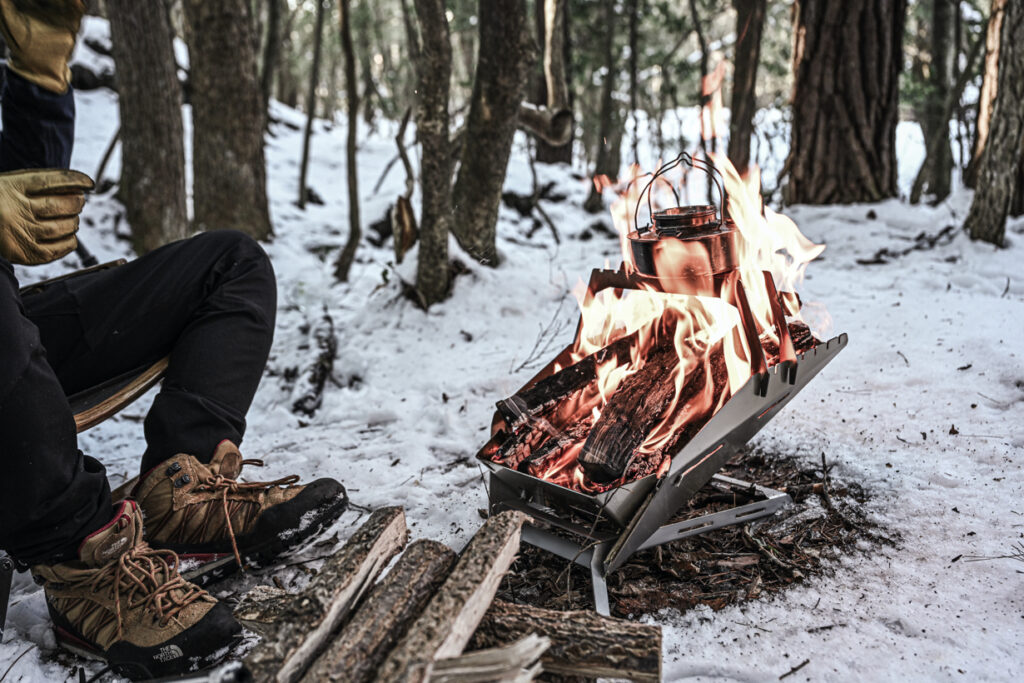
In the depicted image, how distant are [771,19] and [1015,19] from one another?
12501 mm

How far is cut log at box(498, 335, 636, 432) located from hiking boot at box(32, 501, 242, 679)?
89 centimetres

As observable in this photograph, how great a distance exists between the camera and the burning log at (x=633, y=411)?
5.92ft

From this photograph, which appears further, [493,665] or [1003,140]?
[1003,140]

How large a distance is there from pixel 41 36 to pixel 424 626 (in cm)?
199

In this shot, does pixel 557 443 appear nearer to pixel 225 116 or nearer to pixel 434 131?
pixel 434 131

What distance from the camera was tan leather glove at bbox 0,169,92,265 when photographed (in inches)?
70.6

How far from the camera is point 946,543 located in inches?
73.6

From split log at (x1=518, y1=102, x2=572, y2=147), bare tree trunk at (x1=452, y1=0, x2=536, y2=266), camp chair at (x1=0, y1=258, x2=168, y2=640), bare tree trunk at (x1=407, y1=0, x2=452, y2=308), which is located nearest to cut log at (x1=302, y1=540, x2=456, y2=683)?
camp chair at (x1=0, y1=258, x2=168, y2=640)

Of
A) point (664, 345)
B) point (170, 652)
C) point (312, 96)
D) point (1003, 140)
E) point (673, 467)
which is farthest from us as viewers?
point (312, 96)

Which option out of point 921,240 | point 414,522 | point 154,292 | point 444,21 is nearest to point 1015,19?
point 921,240

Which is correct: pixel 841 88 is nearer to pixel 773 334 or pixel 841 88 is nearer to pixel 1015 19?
pixel 1015 19

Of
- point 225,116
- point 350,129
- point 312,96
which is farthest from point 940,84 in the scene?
point 225,116

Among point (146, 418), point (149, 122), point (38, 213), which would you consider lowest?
point (146, 418)

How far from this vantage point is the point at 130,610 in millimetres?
1628
